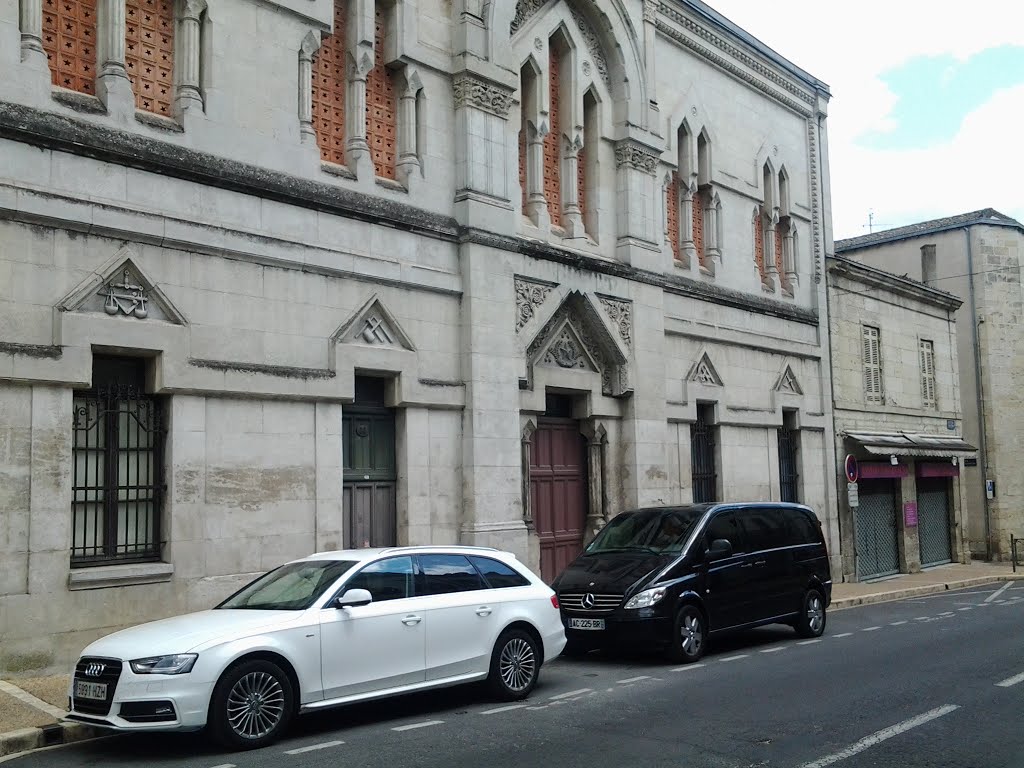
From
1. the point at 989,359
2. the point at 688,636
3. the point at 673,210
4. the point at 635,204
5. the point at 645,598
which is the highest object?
the point at 673,210

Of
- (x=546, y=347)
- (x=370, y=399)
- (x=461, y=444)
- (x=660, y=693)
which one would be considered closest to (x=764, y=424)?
(x=546, y=347)

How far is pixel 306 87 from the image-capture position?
13539mm

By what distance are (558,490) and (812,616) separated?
4937 millimetres

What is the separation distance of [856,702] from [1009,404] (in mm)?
27340

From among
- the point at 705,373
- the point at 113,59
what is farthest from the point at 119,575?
the point at 705,373

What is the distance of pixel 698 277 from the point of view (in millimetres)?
21141

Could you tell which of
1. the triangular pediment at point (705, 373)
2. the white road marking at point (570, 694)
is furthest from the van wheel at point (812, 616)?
the triangular pediment at point (705, 373)

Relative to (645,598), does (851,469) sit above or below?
above

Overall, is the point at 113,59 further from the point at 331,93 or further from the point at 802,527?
the point at 802,527

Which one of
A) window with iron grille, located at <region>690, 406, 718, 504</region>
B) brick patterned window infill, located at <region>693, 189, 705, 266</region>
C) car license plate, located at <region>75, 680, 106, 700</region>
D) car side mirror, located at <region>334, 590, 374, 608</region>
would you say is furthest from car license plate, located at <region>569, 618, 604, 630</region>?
brick patterned window infill, located at <region>693, 189, 705, 266</region>

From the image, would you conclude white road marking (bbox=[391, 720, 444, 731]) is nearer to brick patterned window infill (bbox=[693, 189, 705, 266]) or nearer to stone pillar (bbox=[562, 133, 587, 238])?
stone pillar (bbox=[562, 133, 587, 238])

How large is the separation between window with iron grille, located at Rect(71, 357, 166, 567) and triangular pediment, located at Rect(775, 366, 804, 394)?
1507 cm

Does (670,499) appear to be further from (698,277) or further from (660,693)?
(660,693)

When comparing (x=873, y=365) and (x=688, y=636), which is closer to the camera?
(x=688, y=636)
